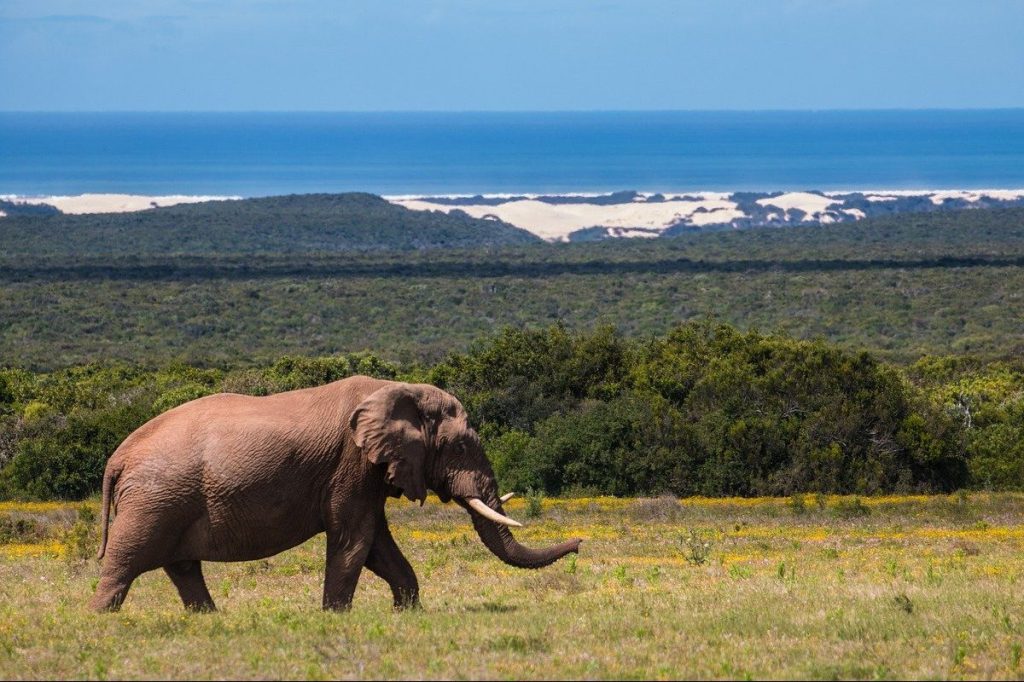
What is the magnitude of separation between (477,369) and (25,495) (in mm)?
11668

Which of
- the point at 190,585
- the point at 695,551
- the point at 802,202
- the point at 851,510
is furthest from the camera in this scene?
the point at 802,202

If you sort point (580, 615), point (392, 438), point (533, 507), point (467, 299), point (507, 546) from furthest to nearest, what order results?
1. point (467, 299)
2. point (533, 507)
3. point (507, 546)
4. point (580, 615)
5. point (392, 438)

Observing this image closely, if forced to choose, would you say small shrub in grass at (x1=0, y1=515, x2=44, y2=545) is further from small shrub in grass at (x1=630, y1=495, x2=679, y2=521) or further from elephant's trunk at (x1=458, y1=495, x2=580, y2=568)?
elephant's trunk at (x1=458, y1=495, x2=580, y2=568)

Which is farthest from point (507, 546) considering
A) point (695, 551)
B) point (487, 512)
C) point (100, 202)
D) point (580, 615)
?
point (100, 202)

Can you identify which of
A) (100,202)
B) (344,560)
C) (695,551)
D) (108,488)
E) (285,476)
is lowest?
(100,202)

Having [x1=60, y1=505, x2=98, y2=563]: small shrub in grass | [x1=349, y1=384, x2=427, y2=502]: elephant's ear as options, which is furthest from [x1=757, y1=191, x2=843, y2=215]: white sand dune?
[x1=349, y1=384, x2=427, y2=502]: elephant's ear

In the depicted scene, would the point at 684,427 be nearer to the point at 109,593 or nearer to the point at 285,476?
the point at 285,476

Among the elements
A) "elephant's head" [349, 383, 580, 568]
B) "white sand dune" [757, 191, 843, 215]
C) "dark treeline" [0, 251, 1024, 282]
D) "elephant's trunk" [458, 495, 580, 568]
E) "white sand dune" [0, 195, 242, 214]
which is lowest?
"white sand dune" [0, 195, 242, 214]

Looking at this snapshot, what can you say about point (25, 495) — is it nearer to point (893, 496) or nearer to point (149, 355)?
point (893, 496)

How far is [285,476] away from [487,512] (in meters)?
1.70

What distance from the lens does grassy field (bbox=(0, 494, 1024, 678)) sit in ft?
38.3

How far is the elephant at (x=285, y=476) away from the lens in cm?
1395

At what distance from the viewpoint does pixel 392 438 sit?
13.8 meters

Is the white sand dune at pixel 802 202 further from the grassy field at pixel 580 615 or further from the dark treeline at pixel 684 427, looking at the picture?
the grassy field at pixel 580 615
